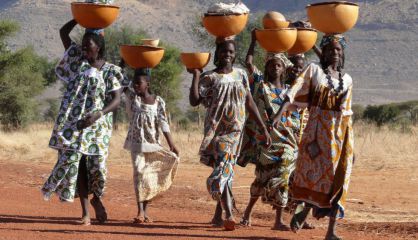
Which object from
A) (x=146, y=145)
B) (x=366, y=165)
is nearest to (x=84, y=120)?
(x=146, y=145)

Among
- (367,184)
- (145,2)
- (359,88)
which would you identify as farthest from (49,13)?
(367,184)

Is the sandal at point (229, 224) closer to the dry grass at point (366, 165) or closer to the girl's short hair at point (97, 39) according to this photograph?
the girl's short hair at point (97, 39)

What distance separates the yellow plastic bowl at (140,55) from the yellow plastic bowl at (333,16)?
198 cm

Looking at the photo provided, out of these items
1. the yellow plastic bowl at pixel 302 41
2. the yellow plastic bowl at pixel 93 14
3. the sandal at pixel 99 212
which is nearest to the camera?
Answer: the yellow plastic bowl at pixel 93 14

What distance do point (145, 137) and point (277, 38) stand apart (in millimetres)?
1769

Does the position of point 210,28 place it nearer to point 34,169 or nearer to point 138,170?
point 138,170

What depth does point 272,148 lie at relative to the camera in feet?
32.3

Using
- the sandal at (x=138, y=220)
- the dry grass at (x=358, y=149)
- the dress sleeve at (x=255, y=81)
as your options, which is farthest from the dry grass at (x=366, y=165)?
the sandal at (x=138, y=220)

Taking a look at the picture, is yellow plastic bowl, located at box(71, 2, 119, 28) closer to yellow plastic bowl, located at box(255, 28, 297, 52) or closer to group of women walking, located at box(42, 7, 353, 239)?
group of women walking, located at box(42, 7, 353, 239)

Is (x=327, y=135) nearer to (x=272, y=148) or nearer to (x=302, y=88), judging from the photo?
(x=302, y=88)

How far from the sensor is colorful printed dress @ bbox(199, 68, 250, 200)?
9297mm

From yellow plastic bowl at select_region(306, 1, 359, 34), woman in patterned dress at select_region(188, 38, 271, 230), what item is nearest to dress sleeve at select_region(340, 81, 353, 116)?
yellow plastic bowl at select_region(306, 1, 359, 34)

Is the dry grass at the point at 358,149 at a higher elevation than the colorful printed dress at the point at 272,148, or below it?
below

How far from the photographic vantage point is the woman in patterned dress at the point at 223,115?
9.27 meters
